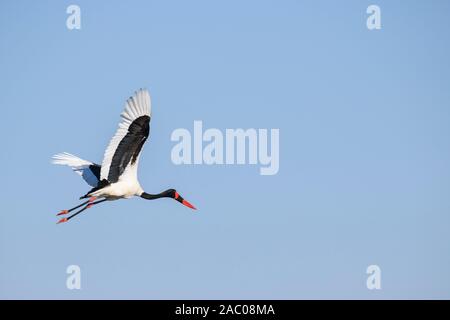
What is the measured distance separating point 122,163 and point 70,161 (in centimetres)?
357

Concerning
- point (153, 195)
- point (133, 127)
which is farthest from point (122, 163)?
point (153, 195)

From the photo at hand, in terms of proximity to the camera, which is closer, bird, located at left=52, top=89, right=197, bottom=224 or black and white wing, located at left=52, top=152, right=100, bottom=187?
bird, located at left=52, top=89, right=197, bottom=224

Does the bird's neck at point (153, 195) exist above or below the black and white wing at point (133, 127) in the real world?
below

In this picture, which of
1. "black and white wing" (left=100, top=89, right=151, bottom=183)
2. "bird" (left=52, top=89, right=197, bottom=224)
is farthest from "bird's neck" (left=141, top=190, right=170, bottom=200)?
"black and white wing" (left=100, top=89, right=151, bottom=183)

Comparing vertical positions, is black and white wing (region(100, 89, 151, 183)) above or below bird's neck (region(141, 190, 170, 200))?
above

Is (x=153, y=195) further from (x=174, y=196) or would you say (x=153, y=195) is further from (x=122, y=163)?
(x=122, y=163)

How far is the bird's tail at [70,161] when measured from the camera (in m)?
33.3

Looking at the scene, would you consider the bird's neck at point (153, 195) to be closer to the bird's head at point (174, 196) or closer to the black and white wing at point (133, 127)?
the bird's head at point (174, 196)

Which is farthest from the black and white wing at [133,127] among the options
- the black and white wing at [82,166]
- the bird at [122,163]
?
the black and white wing at [82,166]

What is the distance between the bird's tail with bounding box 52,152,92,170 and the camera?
33.3 m

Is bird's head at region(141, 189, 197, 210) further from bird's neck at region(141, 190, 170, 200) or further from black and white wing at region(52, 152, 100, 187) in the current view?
black and white wing at region(52, 152, 100, 187)
